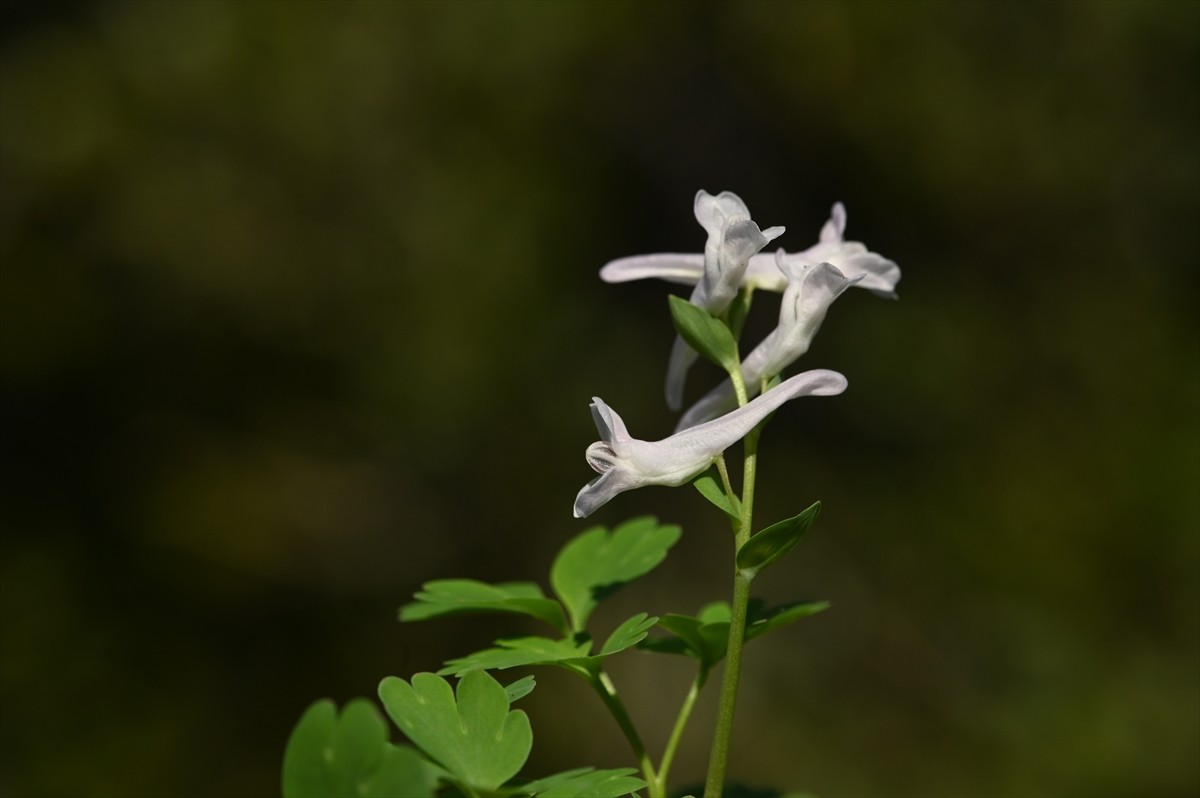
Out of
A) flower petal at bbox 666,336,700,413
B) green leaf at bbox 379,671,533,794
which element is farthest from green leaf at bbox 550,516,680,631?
green leaf at bbox 379,671,533,794

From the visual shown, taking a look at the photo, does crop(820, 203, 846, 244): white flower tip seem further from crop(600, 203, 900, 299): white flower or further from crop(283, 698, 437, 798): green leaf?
crop(283, 698, 437, 798): green leaf

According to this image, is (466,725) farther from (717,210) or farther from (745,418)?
(717,210)

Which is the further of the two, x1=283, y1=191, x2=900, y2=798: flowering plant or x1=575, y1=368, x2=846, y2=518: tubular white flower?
x1=575, y1=368, x2=846, y2=518: tubular white flower

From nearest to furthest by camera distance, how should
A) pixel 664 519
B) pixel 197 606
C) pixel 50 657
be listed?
1. pixel 50 657
2. pixel 197 606
3. pixel 664 519

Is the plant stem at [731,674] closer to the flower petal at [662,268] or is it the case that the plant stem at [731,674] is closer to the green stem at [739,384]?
the green stem at [739,384]

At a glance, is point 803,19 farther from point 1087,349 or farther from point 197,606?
point 197,606

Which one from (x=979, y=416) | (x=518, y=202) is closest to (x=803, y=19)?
(x=518, y=202)
